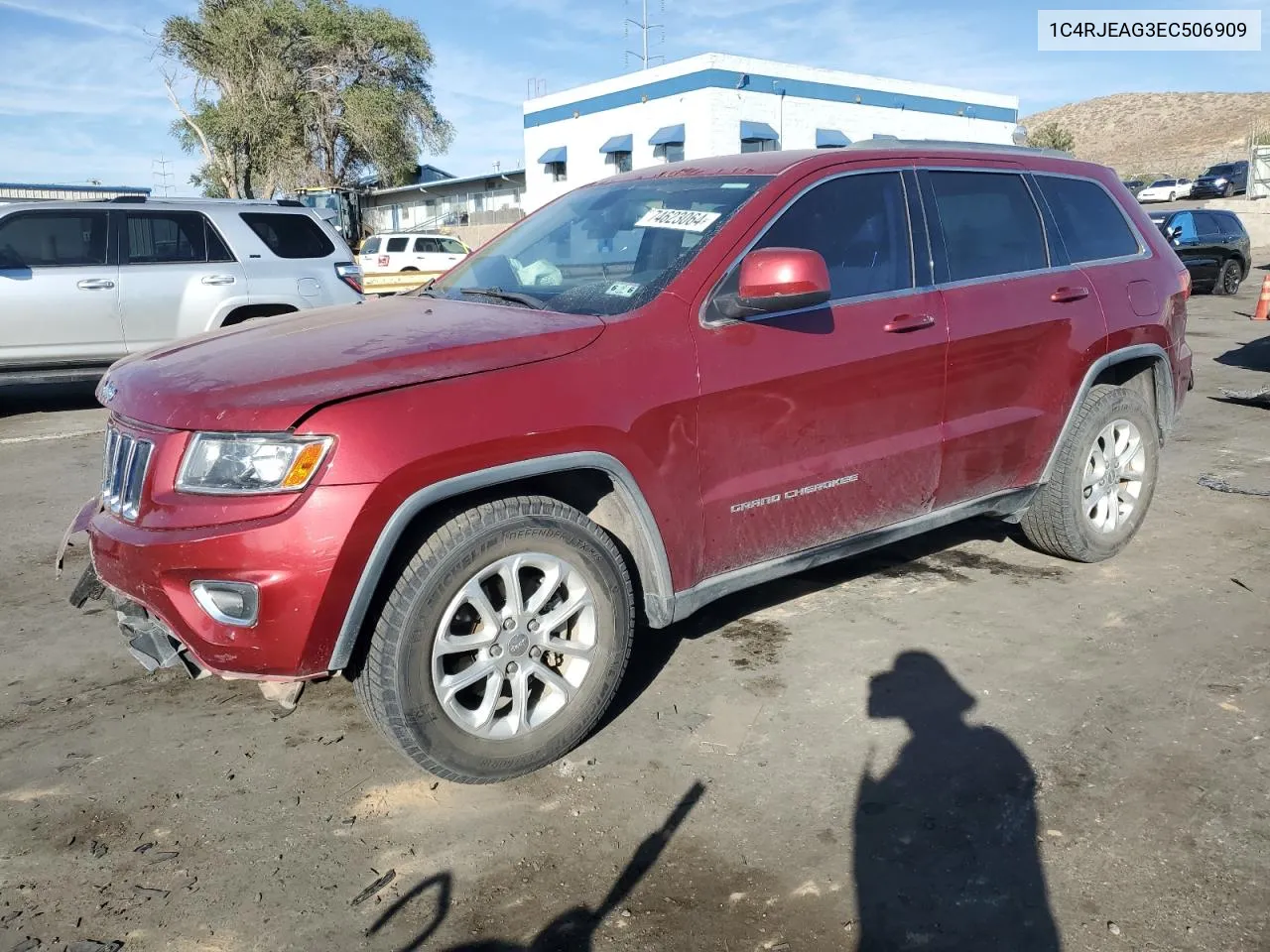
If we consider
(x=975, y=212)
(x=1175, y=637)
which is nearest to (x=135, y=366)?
(x=975, y=212)

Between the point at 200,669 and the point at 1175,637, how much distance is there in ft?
11.7

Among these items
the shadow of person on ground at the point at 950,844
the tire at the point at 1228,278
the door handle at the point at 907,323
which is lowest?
the shadow of person on ground at the point at 950,844

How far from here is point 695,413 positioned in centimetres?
322

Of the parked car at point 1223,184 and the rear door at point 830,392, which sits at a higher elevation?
the parked car at point 1223,184

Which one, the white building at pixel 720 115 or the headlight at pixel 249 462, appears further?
the white building at pixel 720 115

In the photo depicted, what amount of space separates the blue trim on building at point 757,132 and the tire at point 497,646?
3373 centimetres

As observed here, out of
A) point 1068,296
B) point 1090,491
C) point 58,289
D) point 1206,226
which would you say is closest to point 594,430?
point 1068,296

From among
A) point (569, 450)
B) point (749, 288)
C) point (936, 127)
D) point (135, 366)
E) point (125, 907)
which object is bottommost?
point (125, 907)

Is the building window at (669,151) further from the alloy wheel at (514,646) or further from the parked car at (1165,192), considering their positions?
the alloy wheel at (514,646)

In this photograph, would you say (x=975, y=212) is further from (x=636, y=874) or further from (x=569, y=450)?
(x=636, y=874)

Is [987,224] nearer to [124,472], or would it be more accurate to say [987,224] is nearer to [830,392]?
[830,392]

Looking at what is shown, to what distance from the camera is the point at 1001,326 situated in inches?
162

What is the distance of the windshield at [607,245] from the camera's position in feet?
11.3

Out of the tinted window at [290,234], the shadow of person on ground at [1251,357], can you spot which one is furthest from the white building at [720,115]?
the tinted window at [290,234]
